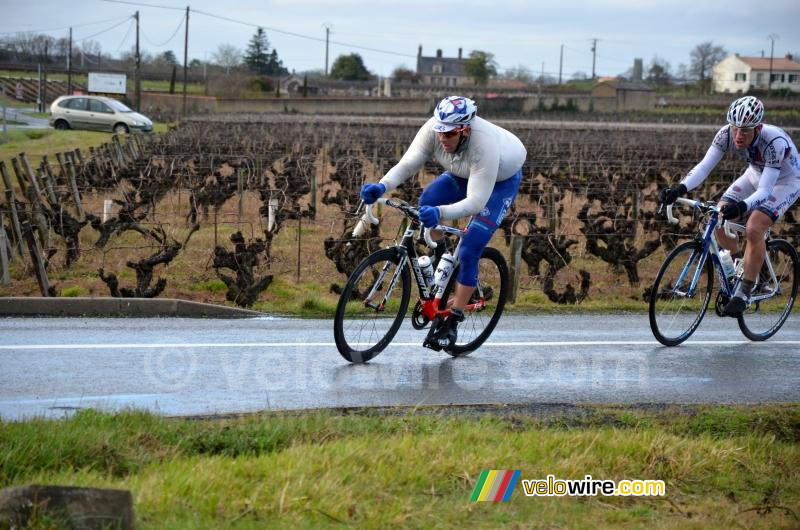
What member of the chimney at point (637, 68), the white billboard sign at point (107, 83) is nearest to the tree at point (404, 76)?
the chimney at point (637, 68)

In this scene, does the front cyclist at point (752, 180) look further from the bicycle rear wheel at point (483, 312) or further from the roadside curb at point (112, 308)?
the roadside curb at point (112, 308)

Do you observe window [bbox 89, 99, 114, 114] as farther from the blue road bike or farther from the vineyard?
the blue road bike

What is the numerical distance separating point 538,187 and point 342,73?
121215 mm

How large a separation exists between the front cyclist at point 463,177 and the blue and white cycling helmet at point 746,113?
2.08 metres

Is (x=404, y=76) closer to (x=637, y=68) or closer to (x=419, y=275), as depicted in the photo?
(x=637, y=68)

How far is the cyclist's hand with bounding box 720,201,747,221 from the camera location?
8.95 metres

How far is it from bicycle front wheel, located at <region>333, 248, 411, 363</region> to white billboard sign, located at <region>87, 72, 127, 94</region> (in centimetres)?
7218

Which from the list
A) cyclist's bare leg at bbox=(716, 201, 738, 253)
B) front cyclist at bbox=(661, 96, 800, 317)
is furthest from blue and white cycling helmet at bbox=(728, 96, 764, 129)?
cyclist's bare leg at bbox=(716, 201, 738, 253)

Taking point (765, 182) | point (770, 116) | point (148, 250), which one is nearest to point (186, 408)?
point (765, 182)

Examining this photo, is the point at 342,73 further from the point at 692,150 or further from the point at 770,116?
the point at 692,150

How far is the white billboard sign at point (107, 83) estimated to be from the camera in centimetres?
7575

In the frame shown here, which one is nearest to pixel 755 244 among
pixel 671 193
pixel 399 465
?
pixel 671 193

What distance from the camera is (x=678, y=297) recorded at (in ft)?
30.3

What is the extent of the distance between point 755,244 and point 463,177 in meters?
3.19
